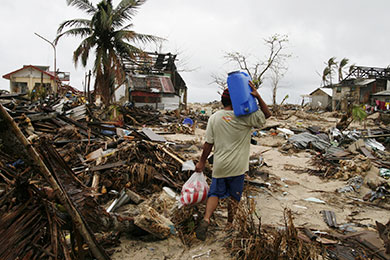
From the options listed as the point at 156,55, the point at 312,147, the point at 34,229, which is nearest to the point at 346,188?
the point at 312,147

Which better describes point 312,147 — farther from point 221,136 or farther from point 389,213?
point 221,136

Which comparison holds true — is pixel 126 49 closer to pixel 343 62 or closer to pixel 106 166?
pixel 106 166

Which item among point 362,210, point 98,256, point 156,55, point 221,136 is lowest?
point 362,210

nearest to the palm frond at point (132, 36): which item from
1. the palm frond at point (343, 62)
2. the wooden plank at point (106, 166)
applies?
the wooden plank at point (106, 166)

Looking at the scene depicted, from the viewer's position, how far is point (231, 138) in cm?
297

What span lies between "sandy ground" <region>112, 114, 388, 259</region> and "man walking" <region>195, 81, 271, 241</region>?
0.92 ft

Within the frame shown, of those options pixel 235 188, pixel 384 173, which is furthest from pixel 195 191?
pixel 384 173

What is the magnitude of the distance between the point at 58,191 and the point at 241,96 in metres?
1.93

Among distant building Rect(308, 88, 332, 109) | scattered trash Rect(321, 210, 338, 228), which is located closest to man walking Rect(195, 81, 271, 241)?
scattered trash Rect(321, 210, 338, 228)

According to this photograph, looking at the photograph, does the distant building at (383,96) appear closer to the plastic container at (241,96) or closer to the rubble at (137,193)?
the rubble at (137,193)

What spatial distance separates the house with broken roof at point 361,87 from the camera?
1292 inches

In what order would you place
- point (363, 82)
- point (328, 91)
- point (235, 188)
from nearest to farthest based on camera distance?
point (235, 188) → point (363, 82) → point (328, 91)

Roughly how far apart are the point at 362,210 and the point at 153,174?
3.53m

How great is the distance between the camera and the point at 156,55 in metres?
22.4
